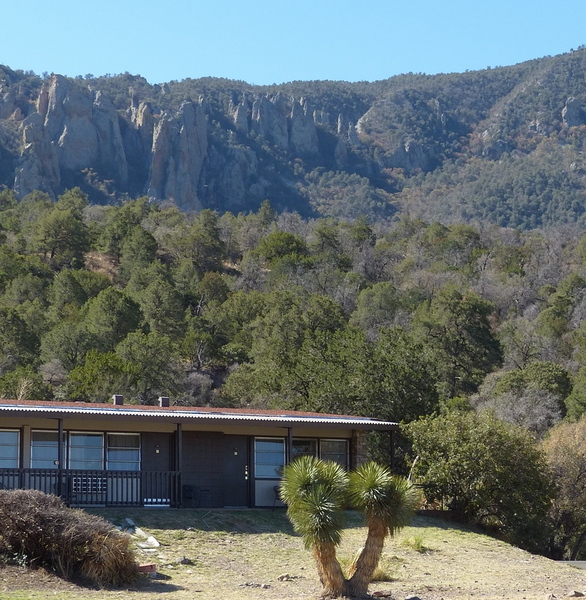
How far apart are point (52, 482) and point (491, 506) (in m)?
10.8

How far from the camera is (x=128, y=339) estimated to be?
47.3m

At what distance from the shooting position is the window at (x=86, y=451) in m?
23.8

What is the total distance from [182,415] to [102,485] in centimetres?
231

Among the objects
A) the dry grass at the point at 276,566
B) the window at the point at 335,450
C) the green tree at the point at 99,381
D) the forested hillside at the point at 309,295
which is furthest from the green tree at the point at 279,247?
the dry grass at the point at 276,566

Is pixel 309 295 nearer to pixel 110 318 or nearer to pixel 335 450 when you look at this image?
pixel 110 318

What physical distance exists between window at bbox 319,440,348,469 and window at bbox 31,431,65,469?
6801 mm

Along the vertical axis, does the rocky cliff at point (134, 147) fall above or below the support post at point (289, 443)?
above

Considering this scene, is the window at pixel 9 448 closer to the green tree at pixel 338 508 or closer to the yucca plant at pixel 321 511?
the green tree at pixel 338 508

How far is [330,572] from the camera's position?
1609 cm

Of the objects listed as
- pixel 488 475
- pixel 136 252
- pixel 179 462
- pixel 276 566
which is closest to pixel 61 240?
pixel 136 252

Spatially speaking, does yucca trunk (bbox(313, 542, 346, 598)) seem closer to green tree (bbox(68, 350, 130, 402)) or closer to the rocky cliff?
green tree (bbox(68, 350, 130, 402))

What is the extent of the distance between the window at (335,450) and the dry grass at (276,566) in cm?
294

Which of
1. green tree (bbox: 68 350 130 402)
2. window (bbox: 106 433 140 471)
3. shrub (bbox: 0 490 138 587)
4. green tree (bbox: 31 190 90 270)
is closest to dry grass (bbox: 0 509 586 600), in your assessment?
shrub (bbox: 0 490 138 587)

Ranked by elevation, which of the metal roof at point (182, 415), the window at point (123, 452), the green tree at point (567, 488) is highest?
the metal roof at point (182, 415)
